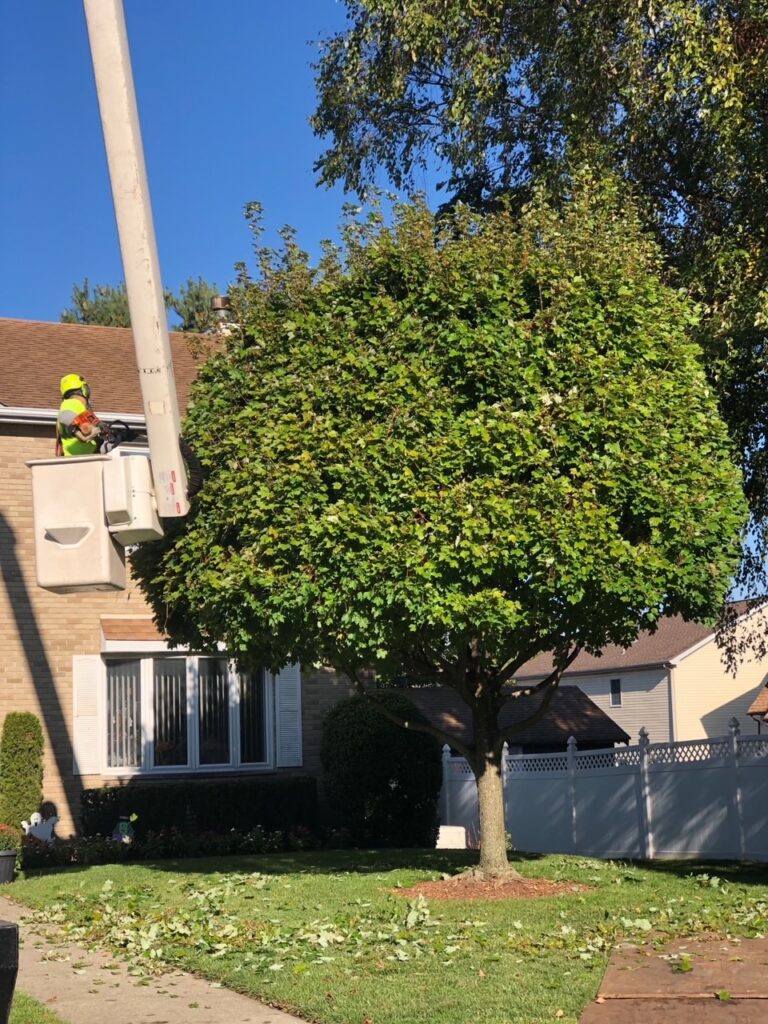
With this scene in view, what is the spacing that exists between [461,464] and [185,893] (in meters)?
5.05

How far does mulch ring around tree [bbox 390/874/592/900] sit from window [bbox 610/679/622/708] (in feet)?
112

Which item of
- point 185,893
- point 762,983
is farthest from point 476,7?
point 762,983

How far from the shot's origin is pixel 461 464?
11398 millimetres

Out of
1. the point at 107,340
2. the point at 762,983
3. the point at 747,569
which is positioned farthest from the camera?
the point at 107,340

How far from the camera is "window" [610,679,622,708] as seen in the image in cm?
4656

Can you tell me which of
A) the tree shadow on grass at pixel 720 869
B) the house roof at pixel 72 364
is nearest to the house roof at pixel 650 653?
the house roof at pixel 72 364

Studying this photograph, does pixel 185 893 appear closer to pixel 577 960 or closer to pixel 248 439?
pixel 248 439

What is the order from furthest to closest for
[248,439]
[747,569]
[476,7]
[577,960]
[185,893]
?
[747,569], [476,7], [185,893], [248,439], [577,960]

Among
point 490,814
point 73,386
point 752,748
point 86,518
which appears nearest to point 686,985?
point 86,518

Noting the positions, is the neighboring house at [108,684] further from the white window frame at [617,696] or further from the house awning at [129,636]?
the white window frame at [617,696]

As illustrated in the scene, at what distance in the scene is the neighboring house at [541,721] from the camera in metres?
29.7

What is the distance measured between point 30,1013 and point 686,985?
3777 millimetres

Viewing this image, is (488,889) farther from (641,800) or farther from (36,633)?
(36,633)

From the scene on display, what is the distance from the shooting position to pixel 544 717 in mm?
30359
